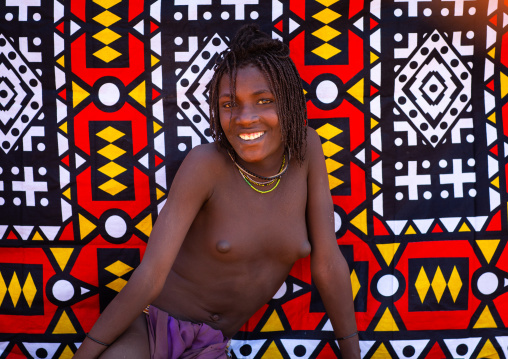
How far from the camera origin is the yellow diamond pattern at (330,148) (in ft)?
9.75

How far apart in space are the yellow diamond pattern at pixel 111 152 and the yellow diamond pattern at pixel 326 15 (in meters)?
1.21

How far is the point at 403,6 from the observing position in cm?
290

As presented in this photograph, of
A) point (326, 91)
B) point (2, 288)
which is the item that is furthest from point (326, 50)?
point (2, 288)

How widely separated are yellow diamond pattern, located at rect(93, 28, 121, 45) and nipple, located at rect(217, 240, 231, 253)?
1.27 metres

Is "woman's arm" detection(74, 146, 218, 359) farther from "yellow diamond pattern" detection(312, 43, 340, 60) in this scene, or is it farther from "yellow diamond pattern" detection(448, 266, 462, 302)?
"yellow diamond pattern" detection(448, 266, 462, 302)

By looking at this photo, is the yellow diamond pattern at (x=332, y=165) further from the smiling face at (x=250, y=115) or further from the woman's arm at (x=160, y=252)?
the woman's arm at (x=160, y=252)

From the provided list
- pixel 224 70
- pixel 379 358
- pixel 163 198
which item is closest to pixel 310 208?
pixel 224 70

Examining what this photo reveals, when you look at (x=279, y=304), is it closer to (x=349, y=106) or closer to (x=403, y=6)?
(x=349, y=106)

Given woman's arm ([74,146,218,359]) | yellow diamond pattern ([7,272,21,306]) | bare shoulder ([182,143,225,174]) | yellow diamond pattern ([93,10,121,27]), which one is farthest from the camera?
yellow diamond pattern ([7,272,21,306])

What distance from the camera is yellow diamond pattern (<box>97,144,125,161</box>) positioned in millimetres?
2961

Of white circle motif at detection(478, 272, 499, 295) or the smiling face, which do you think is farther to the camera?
white circle motif at detection(478, 272, 499, 295)

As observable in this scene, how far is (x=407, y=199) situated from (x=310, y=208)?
29.7 inches

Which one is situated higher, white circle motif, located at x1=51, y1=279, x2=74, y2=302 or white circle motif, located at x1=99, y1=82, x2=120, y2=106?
white circle motif, located at x1=99, y1=82, x2=120, y2=106

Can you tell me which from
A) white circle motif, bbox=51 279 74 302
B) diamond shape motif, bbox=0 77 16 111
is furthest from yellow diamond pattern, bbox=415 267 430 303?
diamond shape motif, bbox=0 77 16 111
